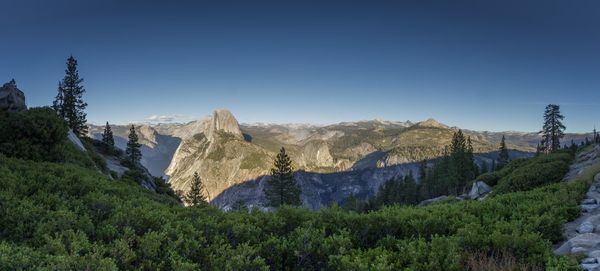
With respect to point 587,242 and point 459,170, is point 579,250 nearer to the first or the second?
point 587,242

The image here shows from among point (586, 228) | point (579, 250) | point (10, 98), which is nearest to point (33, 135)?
point (10, 98)

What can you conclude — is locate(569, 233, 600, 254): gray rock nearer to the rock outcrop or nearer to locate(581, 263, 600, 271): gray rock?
the rock outcrop

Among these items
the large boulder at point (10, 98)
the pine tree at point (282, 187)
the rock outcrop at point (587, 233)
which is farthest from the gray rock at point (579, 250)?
the pine tree at point (282, 187)

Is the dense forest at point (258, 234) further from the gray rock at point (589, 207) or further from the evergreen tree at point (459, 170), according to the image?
the evergreen tree at point (459, 170)

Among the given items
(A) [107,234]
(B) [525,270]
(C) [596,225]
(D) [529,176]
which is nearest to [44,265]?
(A) [107,234]

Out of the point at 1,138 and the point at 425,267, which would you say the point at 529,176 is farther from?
the point at 1,138

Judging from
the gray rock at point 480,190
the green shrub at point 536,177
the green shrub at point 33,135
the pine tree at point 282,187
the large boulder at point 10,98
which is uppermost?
the large boulder at point 10,98
